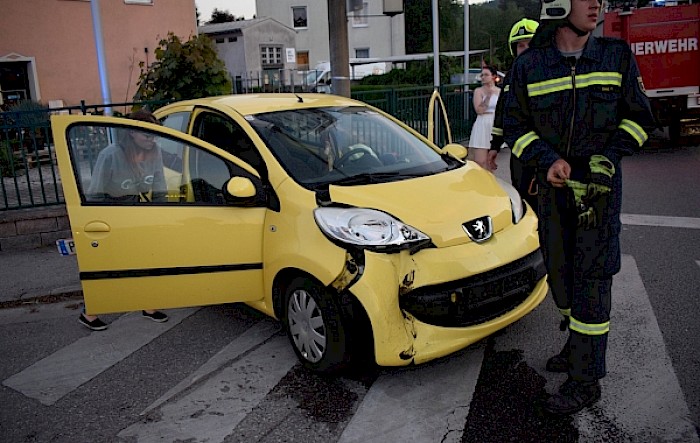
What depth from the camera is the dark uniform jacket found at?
3.12 m

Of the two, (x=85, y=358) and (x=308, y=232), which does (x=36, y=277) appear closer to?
(x=85, y=358)

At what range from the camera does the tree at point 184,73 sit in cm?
817

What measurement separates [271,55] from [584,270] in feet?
127

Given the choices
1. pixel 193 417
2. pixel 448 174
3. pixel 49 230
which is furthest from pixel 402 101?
pixel 193 417

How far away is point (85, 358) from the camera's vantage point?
14.6 feet

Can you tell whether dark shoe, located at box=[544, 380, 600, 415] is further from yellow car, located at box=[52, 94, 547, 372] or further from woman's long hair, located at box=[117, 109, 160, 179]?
woman's long hair, located at box=[117, 109, 160, 179]

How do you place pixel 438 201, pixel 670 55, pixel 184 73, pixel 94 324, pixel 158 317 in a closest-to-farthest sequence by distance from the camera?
pixel 438 201, pixel 94 324, pixel 158 317, pixel 184 73, pixel 670 55

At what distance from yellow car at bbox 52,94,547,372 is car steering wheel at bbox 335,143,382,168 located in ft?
0.04

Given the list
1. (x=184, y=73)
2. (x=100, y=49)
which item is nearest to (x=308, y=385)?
(x=184, y=73)

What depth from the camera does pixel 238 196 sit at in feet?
13.1

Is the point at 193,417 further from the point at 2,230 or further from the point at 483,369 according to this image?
the point at 2,230

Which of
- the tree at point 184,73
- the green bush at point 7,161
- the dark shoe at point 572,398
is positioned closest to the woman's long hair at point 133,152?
the dark shoe at point 572,398

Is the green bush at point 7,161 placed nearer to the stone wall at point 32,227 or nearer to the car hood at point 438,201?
the stone wall at point 32,227

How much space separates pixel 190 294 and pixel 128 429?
979mm
